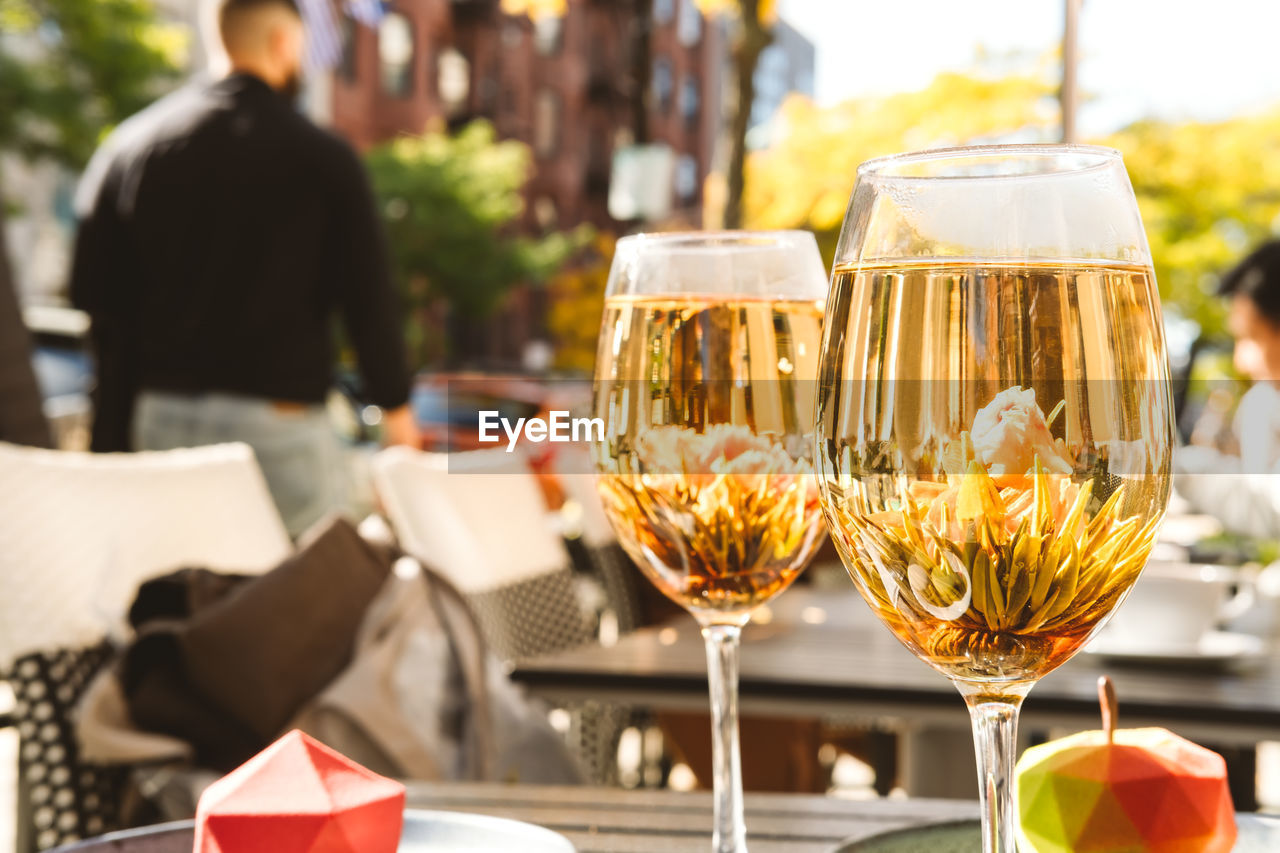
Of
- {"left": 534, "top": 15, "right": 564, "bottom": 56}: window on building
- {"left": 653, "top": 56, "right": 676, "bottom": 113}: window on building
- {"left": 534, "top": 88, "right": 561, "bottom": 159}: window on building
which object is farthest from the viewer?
{"left": 653, "top": 56, "right": 676, "bottom": 113}: window on building

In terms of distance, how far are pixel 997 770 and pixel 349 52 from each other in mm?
32666

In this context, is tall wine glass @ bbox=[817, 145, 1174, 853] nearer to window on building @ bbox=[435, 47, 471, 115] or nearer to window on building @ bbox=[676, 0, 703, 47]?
window on building @ bbox=[435, 47, 471, 115]

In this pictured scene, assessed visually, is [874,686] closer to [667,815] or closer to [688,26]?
[667,815]

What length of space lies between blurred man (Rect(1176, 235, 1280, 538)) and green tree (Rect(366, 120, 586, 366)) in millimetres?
24778

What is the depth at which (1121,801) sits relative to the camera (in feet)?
2.30

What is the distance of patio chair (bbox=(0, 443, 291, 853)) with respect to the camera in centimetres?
163

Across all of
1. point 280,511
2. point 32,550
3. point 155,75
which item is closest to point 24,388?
point 280,511

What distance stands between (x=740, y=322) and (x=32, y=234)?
24.4 meters

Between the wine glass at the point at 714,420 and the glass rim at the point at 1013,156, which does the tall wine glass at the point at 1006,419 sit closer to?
the glass rim at the point at 1013,156

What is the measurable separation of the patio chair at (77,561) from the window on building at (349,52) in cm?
3042

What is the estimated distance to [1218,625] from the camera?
229cm

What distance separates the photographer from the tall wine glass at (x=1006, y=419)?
56 cm

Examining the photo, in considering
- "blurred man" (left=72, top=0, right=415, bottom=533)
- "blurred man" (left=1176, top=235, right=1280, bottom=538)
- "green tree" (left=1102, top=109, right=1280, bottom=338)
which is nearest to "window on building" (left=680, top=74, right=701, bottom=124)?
"green tree" (left=1102, top=109, right=1280, bottom=338)

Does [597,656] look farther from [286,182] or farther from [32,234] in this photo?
[32,234]
